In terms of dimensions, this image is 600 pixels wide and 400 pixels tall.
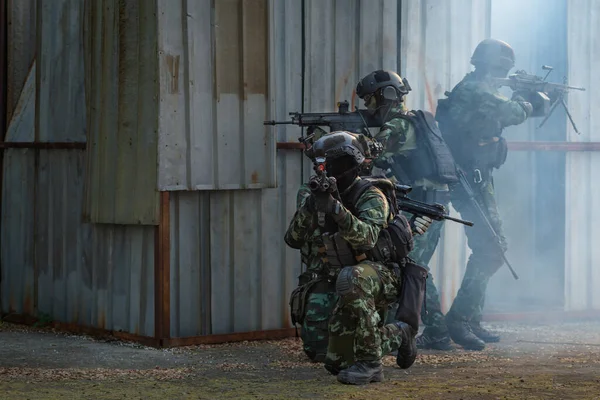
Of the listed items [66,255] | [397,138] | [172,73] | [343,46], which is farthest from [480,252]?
[66,255]

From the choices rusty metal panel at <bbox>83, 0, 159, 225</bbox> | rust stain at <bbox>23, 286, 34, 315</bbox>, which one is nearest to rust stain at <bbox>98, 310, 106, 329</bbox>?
rusty metal panel at <bbox>83, 0, 159, 225</bbox>

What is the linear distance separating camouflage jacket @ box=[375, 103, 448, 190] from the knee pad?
1.79 meters

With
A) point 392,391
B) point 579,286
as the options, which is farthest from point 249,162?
point 579,286

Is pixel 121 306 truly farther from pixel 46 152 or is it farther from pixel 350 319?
pixel 350 319

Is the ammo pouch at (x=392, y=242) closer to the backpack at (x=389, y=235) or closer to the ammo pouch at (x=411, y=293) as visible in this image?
the backpack at (x=389, y=235)

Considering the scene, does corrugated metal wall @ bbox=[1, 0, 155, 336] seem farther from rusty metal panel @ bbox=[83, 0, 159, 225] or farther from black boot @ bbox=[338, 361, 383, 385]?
black boot @ bbox=[338, 361, 383, 385]

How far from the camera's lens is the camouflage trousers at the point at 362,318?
25.0 feet

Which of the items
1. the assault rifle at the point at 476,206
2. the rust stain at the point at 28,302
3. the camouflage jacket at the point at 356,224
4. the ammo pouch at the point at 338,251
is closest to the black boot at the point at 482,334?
the assault rifle at the point at 476,206

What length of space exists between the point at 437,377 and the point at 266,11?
342 cm

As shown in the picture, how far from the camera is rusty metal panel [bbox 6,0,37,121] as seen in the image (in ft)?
36.4

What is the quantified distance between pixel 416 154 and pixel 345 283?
2.19 metres

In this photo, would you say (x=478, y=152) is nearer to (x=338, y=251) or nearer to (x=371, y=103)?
(x=371, y=103)

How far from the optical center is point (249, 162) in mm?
9648

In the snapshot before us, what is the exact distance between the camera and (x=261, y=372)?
27.2 ft
